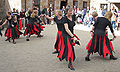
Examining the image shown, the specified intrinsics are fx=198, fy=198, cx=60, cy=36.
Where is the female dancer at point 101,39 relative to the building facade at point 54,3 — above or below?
below

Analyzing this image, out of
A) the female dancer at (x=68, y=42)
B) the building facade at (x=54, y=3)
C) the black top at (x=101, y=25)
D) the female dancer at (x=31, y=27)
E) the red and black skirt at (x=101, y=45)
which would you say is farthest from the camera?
the building facade at (x=54, y=3)

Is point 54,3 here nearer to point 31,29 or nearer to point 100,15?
point 100,15

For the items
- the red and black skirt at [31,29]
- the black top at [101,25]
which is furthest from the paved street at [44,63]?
the red and black skirt at [31,29]

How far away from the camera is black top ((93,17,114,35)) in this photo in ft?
20.8

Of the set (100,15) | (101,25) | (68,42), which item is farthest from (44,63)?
(100,15)

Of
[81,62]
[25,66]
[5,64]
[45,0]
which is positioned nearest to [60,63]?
[81,62]

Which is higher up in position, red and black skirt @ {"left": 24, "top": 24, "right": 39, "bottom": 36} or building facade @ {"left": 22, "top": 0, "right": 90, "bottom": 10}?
building facade @ {"left": 22, "top": 0, "right": 90, "bottom": 10}

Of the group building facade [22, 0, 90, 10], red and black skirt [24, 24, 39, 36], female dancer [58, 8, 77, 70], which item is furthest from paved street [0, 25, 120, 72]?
building facade [22, 0, 90, 10]

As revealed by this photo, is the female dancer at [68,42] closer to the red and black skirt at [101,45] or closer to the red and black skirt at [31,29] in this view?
the red and black skirt at [101,45]

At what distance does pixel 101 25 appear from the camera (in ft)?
20.9

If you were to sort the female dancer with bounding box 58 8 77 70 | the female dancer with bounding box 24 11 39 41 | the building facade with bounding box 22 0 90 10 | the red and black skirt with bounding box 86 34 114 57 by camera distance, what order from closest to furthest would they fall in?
the female dancer with bounding box 58 8 77 70 < the red and black skirt with bounding box 86 34 114 57 < the female dancer with bounding box 24 11 39 41 < the building facade with bounding box 22 0 90 10

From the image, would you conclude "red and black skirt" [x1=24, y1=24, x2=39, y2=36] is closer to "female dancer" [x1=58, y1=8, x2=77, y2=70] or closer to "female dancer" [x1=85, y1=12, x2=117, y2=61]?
"female dancer" [x1=85, y1=12, x2=117, y2=61]

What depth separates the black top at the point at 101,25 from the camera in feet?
20.8

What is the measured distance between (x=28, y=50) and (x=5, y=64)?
214 centimetres
